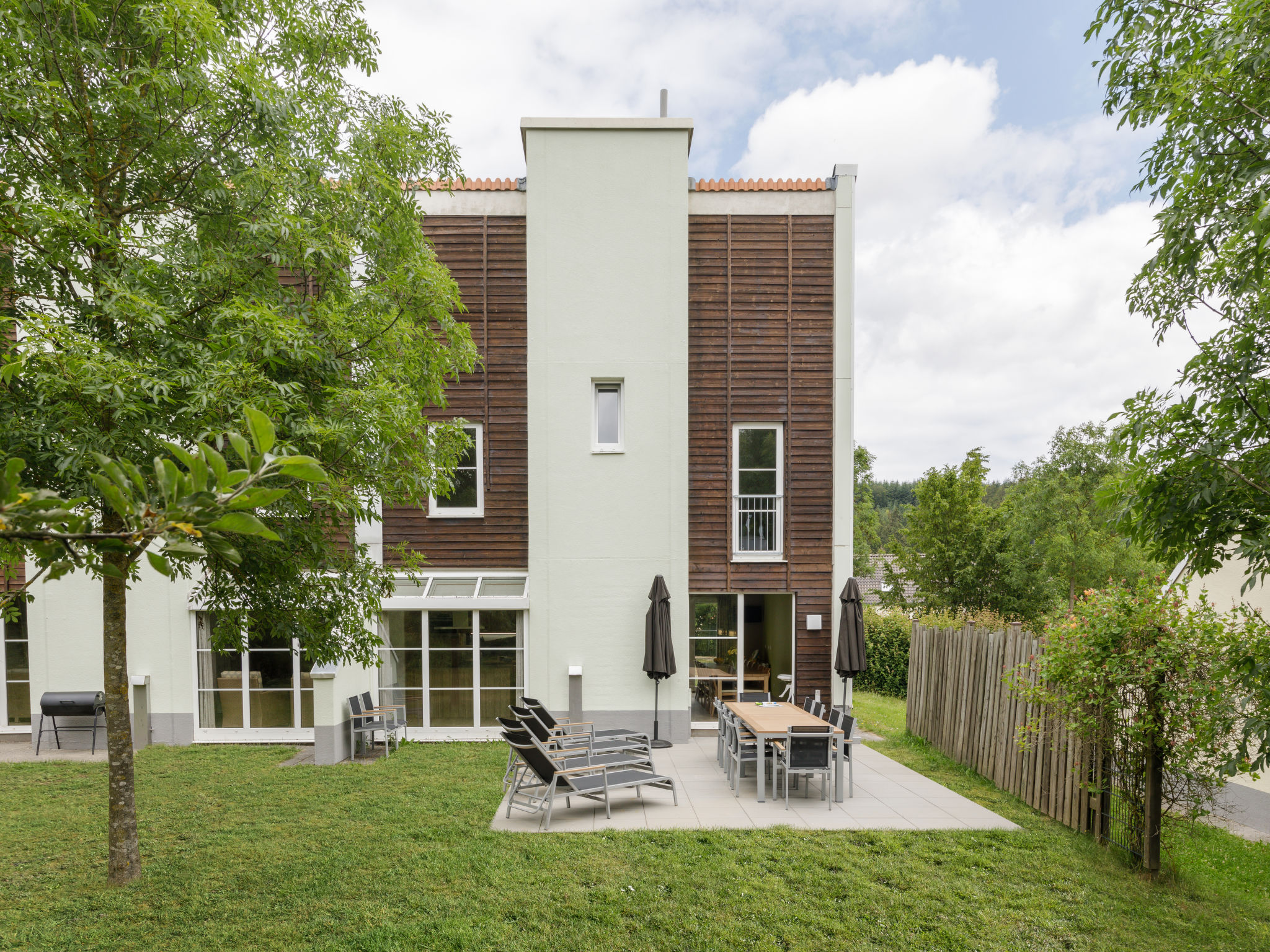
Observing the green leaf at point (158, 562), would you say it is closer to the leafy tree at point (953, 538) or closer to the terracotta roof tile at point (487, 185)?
the terracotta roof tile at point (487, 185)

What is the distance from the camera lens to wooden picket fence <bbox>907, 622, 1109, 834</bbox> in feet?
23.1

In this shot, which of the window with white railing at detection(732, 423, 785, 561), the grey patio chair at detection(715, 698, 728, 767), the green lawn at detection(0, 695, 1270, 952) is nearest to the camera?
the green lawn at detection(0, 695, 1270, 952)

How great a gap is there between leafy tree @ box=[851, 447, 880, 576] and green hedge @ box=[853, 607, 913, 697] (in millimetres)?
10019

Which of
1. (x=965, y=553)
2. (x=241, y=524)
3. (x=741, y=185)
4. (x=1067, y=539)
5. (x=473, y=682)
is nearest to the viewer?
(x=241, y=524)

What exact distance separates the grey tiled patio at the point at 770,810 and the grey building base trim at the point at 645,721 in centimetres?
198

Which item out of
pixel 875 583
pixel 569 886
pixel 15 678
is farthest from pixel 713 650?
pixel 875 583

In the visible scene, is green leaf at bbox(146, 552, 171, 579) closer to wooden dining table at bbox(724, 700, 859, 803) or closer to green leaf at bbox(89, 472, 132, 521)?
green leaf at bbox(89, 472, 132, 521)

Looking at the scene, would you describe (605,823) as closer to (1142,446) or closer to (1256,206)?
(1142,446)

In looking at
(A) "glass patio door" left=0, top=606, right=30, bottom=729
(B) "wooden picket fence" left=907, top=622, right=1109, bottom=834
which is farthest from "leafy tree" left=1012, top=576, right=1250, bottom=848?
(A) "glass patio door" left=0, top=606, right=30, bottom=729

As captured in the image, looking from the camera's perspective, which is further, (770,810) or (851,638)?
(851,638)

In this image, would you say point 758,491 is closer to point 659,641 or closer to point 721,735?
point 659,641

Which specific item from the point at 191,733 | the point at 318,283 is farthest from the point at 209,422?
the point at 191,733

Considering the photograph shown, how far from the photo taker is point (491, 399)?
37.9ft

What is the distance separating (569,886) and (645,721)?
5.68 metres
